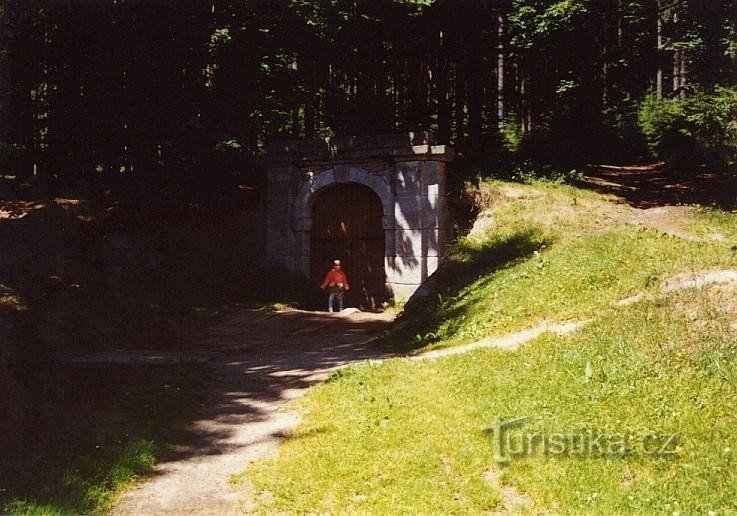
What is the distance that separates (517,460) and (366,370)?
3.11 m

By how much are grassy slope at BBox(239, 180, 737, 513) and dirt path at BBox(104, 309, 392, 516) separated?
354 mm

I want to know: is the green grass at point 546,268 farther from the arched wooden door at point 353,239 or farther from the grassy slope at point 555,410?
the arched wooden door at point 353,239

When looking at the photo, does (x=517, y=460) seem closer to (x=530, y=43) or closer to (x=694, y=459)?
(x=694, y=459)

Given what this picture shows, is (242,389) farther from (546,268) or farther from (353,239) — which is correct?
(353,239)

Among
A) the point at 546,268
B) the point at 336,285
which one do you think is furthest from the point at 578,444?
the point at 336,285

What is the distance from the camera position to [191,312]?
1423cm

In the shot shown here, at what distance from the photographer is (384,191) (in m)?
15.8

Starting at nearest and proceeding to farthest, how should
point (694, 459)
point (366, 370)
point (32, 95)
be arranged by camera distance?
1. point (694, 459)
2. point (366, 370)
3. point (32, 95)

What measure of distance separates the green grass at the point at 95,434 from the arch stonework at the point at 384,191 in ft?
24.8

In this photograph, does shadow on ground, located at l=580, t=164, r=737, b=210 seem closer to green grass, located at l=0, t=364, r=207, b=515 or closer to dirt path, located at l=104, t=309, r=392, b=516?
dirt path, located at l=104, t=309, r=392, b=516

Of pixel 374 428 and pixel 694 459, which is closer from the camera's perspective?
pixel 694 459

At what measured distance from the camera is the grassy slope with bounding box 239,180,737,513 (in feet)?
15.1

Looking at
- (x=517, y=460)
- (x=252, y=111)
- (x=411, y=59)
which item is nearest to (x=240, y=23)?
(x=252, y=111)

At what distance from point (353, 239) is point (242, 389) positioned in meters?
8.90
